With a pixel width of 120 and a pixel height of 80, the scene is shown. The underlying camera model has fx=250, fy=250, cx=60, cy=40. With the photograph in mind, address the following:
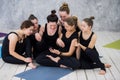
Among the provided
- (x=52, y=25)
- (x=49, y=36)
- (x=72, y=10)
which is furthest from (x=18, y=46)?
(x=72, y=10)

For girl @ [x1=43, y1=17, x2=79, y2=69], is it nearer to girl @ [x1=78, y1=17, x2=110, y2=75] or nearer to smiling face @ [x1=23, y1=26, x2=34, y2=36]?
girl @ [x1=78, y1=17, x2=110, y2=75]

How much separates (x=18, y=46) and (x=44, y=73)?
0.66 metres

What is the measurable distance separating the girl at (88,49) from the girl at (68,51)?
109 millimetres

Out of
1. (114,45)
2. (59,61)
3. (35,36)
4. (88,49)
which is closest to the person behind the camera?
(88,49)

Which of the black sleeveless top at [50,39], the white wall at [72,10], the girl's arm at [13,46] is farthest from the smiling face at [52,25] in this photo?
the white wall at [72,10]

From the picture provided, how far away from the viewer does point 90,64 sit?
3.60m

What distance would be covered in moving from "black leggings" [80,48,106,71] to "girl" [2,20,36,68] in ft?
2.36

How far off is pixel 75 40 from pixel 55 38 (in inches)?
15.5

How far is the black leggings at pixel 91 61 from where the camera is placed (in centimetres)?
347

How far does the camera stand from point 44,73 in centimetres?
337

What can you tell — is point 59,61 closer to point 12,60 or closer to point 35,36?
point 35,36

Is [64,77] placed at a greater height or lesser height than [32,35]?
lesser

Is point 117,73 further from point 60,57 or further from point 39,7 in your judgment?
point 39,7

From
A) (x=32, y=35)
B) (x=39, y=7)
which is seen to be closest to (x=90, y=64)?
(x=32, y=35)
